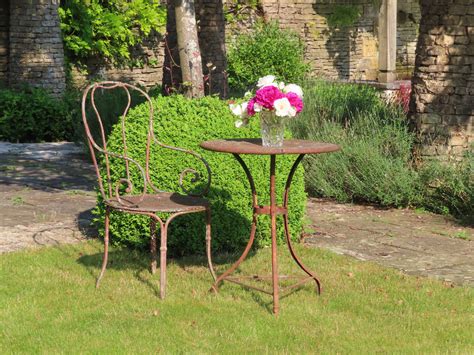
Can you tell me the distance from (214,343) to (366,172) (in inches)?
172

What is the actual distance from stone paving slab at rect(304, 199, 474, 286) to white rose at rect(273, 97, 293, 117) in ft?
5.48

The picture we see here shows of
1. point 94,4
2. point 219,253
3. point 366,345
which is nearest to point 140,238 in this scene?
point 219,253

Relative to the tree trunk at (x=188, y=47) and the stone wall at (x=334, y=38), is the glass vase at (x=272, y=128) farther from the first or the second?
the stone wall at (x=334, y=38)

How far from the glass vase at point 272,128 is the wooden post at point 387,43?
13862mm

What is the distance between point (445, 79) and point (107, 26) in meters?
9.38

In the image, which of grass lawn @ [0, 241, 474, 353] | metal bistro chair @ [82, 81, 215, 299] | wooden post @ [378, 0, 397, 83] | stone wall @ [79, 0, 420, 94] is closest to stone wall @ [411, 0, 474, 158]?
grass lawn @ [0, 241, 474, 353]

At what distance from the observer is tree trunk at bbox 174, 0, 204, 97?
845 centimetres

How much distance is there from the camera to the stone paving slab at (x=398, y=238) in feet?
21.5

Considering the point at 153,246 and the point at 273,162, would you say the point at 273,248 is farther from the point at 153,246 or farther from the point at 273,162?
the point at 153,246

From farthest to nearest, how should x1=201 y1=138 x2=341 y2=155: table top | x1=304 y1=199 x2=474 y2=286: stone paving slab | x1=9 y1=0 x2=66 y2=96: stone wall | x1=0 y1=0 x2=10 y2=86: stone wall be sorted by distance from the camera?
x1=0 y1=0 x2=10 y2=86: stone wall → x1=9 y1=0 x2=66 y2=96: stone wall → x1=304 y1=199 x2=474 y2=286: stone paving slab → x1=201 y1=138 x2=341 y2=155: table top

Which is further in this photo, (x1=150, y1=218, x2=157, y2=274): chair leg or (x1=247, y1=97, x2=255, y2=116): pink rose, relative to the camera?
(x1=150, y1=218, x2=157, y2=274): chair leg

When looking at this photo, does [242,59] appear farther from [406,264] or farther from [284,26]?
[406,264]

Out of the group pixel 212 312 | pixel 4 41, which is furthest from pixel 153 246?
pixel 4 41

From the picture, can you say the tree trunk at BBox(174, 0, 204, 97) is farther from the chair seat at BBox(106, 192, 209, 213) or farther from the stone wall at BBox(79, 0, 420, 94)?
the stone wall at BBox(79, 0, 420, 94)
